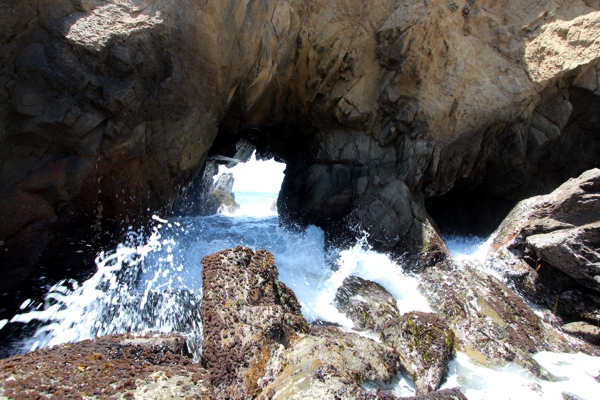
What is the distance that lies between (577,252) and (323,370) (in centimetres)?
655

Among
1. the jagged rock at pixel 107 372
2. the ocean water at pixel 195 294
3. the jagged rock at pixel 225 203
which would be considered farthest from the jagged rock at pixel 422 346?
the jagged rock at pixel 225 203

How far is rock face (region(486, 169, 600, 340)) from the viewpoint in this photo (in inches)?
253

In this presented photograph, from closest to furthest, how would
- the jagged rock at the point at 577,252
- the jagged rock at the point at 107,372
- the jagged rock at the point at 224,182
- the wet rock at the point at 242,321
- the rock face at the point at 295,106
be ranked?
the jagged rock at the point at 107,372, the wet rock at the point at 242,321, the rock face at the point at 295,106, the jagged rock at the point at 577,252, the jagged rock at the point at 224,182

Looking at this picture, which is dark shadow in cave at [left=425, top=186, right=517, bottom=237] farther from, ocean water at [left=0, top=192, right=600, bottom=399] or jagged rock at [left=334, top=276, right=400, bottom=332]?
jagged rock at [left=334, top=276, right=400, bottom=332]

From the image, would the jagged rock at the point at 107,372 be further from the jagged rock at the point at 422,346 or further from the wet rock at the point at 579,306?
the wet rock at the point at 579,306

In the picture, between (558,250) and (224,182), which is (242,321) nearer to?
(558,250)

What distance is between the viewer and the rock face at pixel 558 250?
6422 mm

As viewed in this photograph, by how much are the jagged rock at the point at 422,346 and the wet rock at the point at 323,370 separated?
593 millimetres

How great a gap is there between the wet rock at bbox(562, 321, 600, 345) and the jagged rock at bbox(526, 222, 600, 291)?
2.51ft

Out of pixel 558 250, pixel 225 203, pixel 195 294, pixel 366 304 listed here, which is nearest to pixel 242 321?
pixel 195 294

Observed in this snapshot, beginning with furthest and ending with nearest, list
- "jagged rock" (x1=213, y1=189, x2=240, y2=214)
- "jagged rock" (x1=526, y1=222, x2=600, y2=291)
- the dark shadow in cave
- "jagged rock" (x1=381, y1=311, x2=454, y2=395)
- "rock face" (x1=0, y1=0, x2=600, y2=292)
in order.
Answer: "jagged rock" (x1=213, y1=189, x2=240, y2=214) < the dark shadow in cave < "jagged rock" (x1=526, y1=222, x2=600, y2=291) < "rock face" (x1=0, y1=0, x2=600, y2=292) < "jagged rock" (x1=381, y1=311, x2=454, y2=395)

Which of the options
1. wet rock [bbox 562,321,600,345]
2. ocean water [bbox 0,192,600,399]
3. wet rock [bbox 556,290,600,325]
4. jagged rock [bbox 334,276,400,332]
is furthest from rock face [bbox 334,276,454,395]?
wet rock [bbox 556,290,600,325]

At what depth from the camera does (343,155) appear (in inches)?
420

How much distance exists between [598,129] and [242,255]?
13166 millimetres
